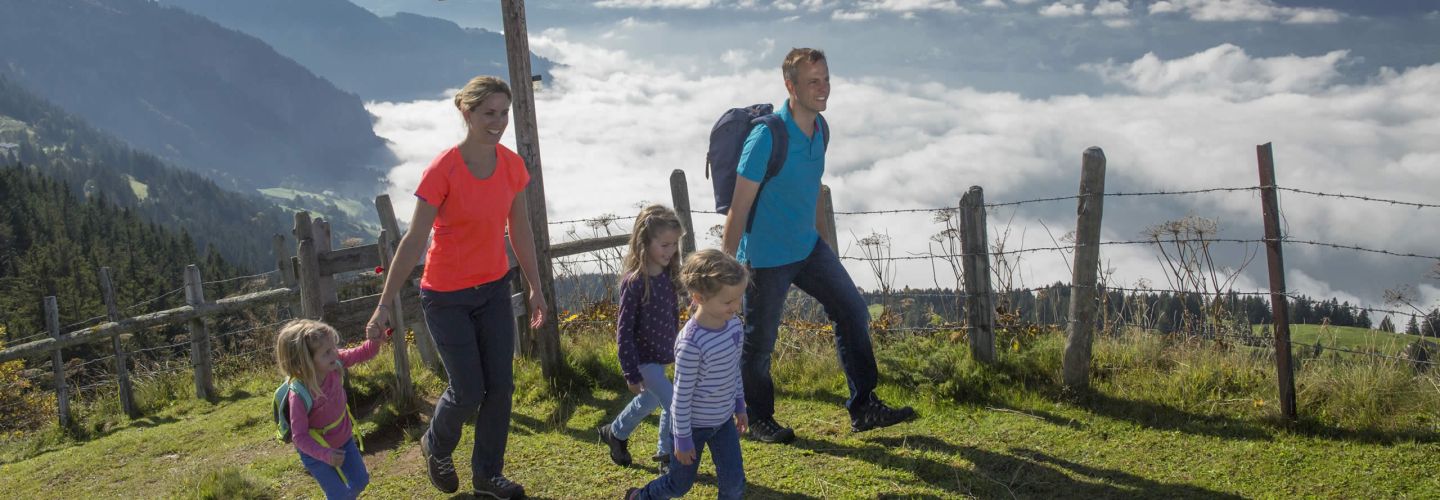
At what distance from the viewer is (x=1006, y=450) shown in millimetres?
4754

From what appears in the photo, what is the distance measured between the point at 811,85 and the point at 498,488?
2359 millimetres

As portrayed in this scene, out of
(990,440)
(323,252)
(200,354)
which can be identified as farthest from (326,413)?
(200,354)

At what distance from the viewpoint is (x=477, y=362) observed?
415 centimetres

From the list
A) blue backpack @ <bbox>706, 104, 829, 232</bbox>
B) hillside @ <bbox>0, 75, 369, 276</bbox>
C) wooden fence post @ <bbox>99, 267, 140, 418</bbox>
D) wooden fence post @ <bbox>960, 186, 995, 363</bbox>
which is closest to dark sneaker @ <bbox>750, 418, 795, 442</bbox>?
blue backpack @ <bbox>706, 104, 829, 232</bbox>

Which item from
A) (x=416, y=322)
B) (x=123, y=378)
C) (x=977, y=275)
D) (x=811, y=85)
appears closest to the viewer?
(x=811, y=85)

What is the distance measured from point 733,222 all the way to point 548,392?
2806mm

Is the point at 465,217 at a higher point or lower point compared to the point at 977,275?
higher

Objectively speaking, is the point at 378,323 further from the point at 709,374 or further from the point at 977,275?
the point at 977,275

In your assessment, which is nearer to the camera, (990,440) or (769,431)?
(990,440)

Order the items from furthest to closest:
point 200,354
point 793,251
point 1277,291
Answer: point 200,354, point 1277,291, point 793,251

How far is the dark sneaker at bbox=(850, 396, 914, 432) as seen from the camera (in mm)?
4832

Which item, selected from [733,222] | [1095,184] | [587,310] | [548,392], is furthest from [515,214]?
[587,310]

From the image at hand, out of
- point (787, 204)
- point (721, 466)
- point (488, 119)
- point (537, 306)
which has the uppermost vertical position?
point (488, 119)

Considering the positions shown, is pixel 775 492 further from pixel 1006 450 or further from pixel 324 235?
pixel 324 235
